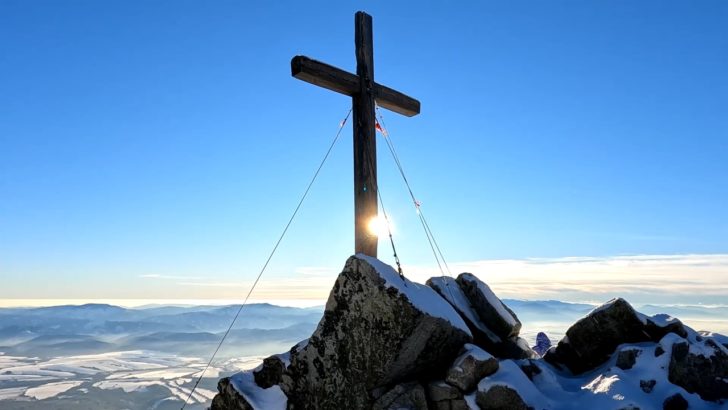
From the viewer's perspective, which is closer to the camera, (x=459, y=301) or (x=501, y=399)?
(x=501, y=399)

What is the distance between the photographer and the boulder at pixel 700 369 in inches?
321

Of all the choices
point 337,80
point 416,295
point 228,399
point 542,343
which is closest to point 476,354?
point 416,295

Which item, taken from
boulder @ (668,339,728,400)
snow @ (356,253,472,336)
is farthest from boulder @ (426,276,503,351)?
boulder @ (668,339,728,400)

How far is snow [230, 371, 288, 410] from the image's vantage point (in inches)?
348

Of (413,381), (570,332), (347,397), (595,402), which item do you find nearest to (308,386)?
(347,397)

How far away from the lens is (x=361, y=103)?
483 inches

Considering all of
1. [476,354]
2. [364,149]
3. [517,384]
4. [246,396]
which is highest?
[364,149]

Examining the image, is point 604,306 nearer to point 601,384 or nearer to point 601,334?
point 601,334

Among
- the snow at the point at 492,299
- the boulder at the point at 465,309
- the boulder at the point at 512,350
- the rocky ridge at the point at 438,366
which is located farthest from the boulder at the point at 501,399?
the snow at the point at 492,299

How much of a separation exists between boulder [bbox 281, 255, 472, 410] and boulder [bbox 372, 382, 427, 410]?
64 millimetres

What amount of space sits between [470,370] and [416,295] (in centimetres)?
155

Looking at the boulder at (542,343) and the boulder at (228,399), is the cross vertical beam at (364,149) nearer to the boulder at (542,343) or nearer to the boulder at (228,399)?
the boulder at (228,399)

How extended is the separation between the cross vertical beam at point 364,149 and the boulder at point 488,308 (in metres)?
2.58

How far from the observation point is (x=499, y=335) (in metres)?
11.5
